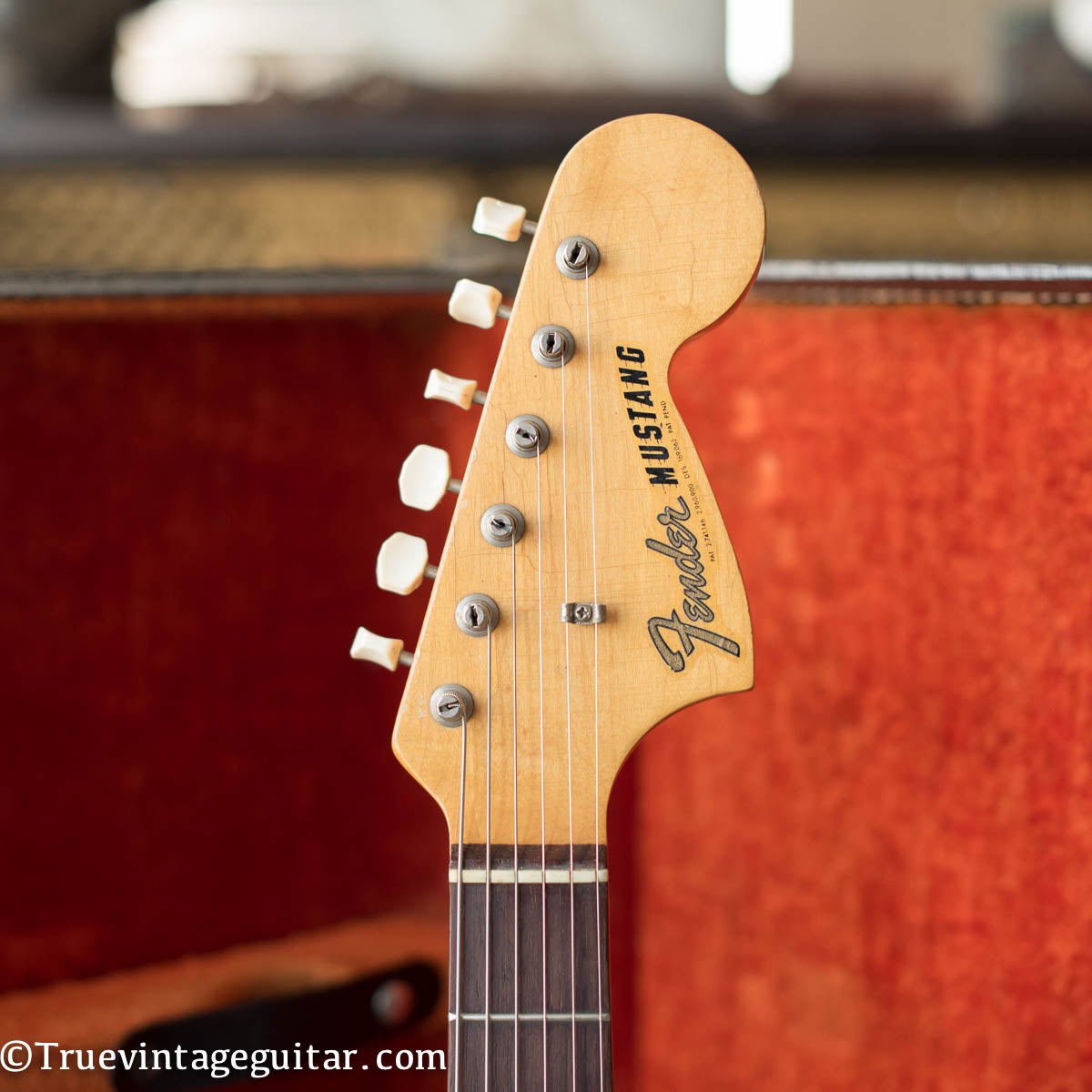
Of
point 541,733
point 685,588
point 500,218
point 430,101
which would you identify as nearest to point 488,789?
point 541,733

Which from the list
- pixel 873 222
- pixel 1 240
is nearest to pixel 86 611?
pixel 1 240

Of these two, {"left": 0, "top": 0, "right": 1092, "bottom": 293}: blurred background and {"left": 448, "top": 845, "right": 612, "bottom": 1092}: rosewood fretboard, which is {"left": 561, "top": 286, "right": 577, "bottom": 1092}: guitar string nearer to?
{"left": 448, "top": 845, "right": 612, "bottom": 1092}: rosewood fretboard

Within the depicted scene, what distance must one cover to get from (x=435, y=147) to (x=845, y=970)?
3.01ft

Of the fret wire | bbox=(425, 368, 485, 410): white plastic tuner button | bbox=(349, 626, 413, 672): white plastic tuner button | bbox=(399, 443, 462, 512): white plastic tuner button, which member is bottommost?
the fret wire

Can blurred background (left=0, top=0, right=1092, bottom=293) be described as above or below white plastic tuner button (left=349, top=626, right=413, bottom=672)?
above

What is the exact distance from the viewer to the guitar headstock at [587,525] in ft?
1.52

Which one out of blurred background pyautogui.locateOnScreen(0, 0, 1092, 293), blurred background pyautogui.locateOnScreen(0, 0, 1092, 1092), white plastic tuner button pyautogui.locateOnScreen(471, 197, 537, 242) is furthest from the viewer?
blurred background pyautogui.locateOnScreen(0, 0, 1092, 293)

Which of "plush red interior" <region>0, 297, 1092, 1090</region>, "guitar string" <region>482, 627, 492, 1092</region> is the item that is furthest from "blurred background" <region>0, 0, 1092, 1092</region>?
"guitar string" <region>482, 627, 492, 1092</region>

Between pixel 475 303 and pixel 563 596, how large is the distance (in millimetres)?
148

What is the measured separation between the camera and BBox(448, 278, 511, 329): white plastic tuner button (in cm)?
46

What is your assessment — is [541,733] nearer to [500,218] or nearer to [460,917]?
[460,917]

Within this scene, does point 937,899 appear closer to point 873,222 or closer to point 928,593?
point 928,593

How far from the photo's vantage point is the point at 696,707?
30.9 inches

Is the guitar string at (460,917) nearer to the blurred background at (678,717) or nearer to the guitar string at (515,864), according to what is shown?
the guitar string at (515,864)
